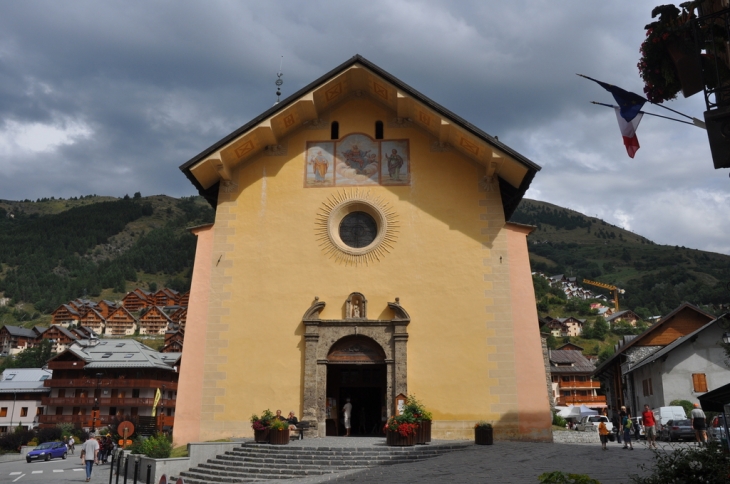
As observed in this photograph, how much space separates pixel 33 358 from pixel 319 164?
89.8m

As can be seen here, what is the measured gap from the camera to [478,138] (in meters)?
18.7

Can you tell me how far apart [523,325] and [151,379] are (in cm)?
4938

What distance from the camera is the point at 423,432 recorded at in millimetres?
15781

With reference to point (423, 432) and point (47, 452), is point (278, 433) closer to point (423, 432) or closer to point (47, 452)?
point (423, 432)

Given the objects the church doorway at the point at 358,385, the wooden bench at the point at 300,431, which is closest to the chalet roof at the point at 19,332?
the church doorway at the point at 358,385

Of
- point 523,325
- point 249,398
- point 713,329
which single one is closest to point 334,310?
point 249,398

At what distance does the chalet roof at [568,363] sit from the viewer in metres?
75.2

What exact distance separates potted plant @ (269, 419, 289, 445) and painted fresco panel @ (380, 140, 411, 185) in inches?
317

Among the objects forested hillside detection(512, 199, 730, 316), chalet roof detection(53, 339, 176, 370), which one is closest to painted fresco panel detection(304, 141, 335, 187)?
chalet roof detection(53, 339, 176, 370)

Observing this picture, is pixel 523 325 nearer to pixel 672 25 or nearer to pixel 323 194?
pixel 323 194

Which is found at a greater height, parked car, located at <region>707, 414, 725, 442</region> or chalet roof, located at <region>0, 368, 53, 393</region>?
chalet roof, located at <region>0, 368, 53, 393</region>

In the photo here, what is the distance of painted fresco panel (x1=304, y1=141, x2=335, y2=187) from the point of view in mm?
20109

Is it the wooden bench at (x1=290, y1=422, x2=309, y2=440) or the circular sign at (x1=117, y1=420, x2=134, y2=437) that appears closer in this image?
the circular sign at (x1=117, y1=420, x2=134, y2=437)

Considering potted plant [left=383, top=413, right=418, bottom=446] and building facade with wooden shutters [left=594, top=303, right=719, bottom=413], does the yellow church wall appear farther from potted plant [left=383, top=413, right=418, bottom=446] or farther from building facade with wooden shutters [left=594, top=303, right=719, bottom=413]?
building facade with wooden shutters [left=594, top=303, right=719, bottom=413]
